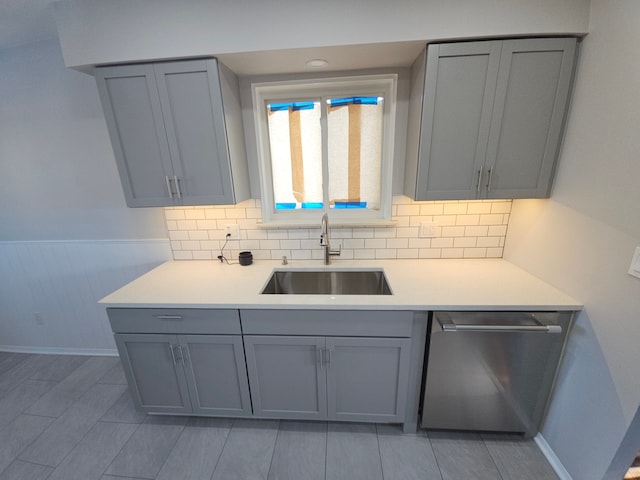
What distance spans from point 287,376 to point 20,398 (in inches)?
85.8

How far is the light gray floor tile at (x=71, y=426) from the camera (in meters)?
1.51

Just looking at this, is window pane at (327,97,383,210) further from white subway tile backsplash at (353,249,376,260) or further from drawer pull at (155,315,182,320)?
drawer pull at (155,315,182,320)

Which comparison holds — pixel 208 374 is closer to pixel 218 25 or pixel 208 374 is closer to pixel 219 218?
pixel 219 218

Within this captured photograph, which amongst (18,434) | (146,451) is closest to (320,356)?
(146,451)

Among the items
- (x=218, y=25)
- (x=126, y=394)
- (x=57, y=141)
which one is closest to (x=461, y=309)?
(x=218, y=25)

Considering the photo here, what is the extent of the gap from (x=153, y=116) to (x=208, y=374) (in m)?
1.54

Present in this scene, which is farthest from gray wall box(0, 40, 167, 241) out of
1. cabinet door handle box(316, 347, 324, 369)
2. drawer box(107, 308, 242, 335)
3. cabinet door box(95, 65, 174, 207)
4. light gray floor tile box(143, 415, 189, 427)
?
cabinet door handle box(316, 347, 324, 369)

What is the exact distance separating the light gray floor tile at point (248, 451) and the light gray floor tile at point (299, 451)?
5 centimetres

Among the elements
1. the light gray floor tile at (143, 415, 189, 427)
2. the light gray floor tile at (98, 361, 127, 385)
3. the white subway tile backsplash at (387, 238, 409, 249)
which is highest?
the white subway tile backsplash at (387, 238, 409, 249)

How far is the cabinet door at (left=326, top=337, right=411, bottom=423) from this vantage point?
1396 mm

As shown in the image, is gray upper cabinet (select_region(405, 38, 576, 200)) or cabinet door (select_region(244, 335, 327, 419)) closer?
gray upper cabinet (select_region(405, 38, 576, 200))

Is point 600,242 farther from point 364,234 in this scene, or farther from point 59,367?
point 59,367

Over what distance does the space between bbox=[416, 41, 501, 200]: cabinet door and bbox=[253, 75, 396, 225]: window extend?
13.7 inches

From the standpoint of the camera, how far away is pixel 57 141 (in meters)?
1.86
